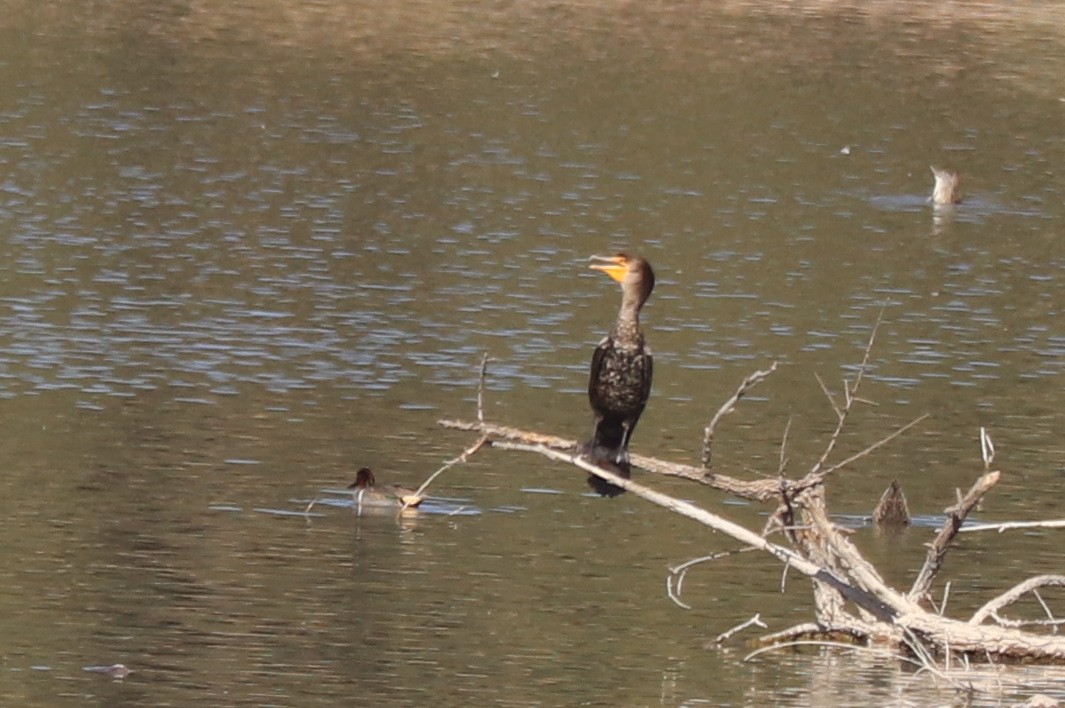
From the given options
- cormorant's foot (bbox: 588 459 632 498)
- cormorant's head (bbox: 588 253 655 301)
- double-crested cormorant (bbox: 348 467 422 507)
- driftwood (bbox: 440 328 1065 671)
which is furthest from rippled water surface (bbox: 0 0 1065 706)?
cormorant's head (bbox: 588 253 655 301)

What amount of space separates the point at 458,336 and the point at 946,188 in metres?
10.1

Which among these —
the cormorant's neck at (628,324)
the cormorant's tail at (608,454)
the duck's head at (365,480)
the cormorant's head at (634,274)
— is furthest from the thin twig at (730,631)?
the duck's head at (365,480)

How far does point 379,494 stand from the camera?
1408cm

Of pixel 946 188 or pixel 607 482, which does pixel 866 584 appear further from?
pixel 946 188

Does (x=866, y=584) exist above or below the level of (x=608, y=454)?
below

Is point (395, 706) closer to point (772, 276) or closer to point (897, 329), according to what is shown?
point (897, 329)

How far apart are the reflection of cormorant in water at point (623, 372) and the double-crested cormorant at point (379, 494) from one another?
2977 mm

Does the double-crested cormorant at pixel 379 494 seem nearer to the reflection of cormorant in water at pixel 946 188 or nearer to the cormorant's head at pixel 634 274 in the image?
the cormorant's head at pixel 634 274

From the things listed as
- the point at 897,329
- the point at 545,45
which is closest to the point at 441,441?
the point at 897,329

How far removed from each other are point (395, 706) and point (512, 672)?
0.80 m

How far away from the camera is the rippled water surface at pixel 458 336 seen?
1184 cm

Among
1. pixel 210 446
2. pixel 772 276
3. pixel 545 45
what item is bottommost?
pixel 210 446

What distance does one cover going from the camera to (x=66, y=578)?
12.5 metres

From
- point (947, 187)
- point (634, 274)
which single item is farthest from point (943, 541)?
point (947, 187)
